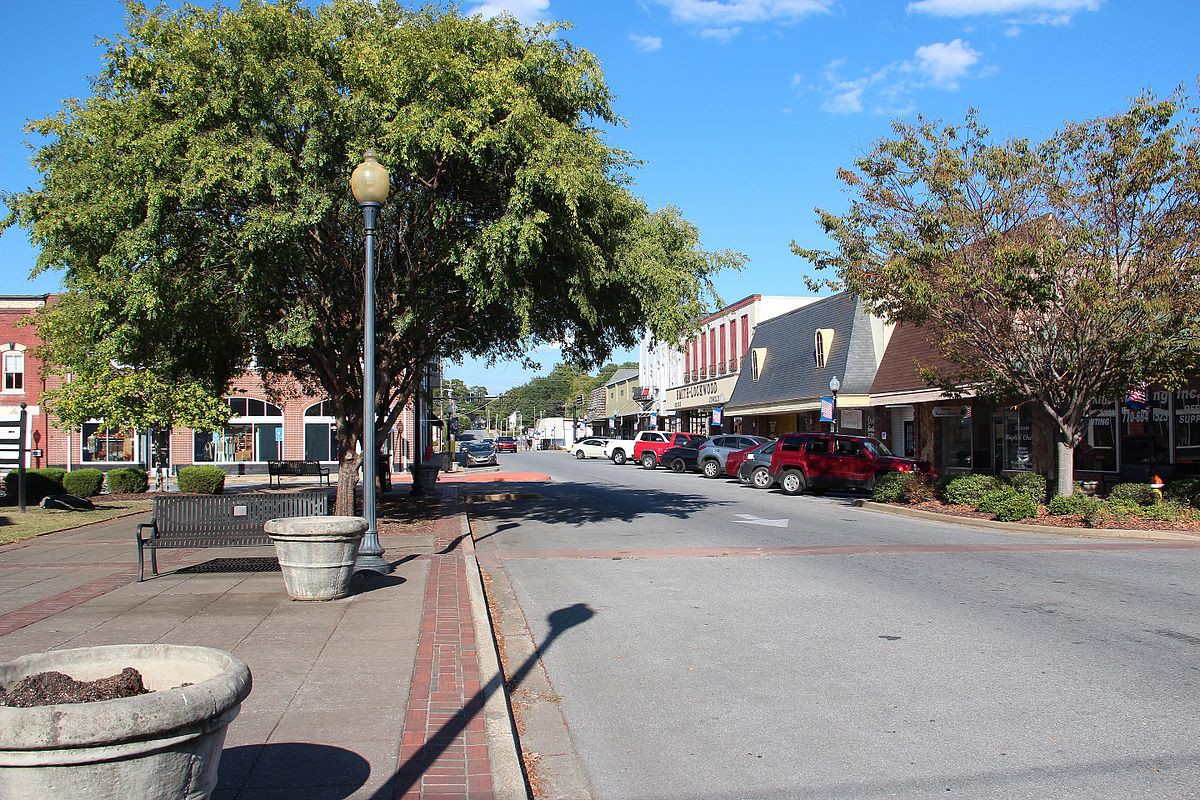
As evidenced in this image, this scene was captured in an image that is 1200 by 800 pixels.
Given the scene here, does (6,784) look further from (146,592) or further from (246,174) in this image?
(246,174)

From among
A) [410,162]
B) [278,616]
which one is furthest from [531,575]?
[410,162]

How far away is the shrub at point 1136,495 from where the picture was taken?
17.1 metres

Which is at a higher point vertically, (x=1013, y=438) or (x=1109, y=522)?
(x=1013, y=438)

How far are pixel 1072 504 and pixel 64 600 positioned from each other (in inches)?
625

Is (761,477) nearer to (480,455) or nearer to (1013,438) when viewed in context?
(1013,438)

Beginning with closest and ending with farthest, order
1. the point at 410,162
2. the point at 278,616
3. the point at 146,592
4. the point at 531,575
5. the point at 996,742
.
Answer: the point at 996,742
the point at 278,616
the point at 146,592
the point at 531,575
the point at 410,162

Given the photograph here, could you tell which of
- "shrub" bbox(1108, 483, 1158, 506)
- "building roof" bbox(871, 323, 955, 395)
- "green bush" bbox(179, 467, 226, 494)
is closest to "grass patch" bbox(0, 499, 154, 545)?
"green bush" bbox(179, 467, 226, 494)

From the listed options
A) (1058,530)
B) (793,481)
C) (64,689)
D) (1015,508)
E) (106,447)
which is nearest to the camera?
(64,689)

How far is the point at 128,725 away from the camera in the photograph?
2762 millimetres

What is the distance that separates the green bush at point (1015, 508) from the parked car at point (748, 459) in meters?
10.7

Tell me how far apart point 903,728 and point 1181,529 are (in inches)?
505

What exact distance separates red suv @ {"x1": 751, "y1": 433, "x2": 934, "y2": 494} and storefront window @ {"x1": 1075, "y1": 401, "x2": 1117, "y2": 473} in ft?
12.3

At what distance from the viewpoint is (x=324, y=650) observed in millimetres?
6910

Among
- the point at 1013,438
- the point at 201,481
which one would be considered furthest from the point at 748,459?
the point at 201,481
